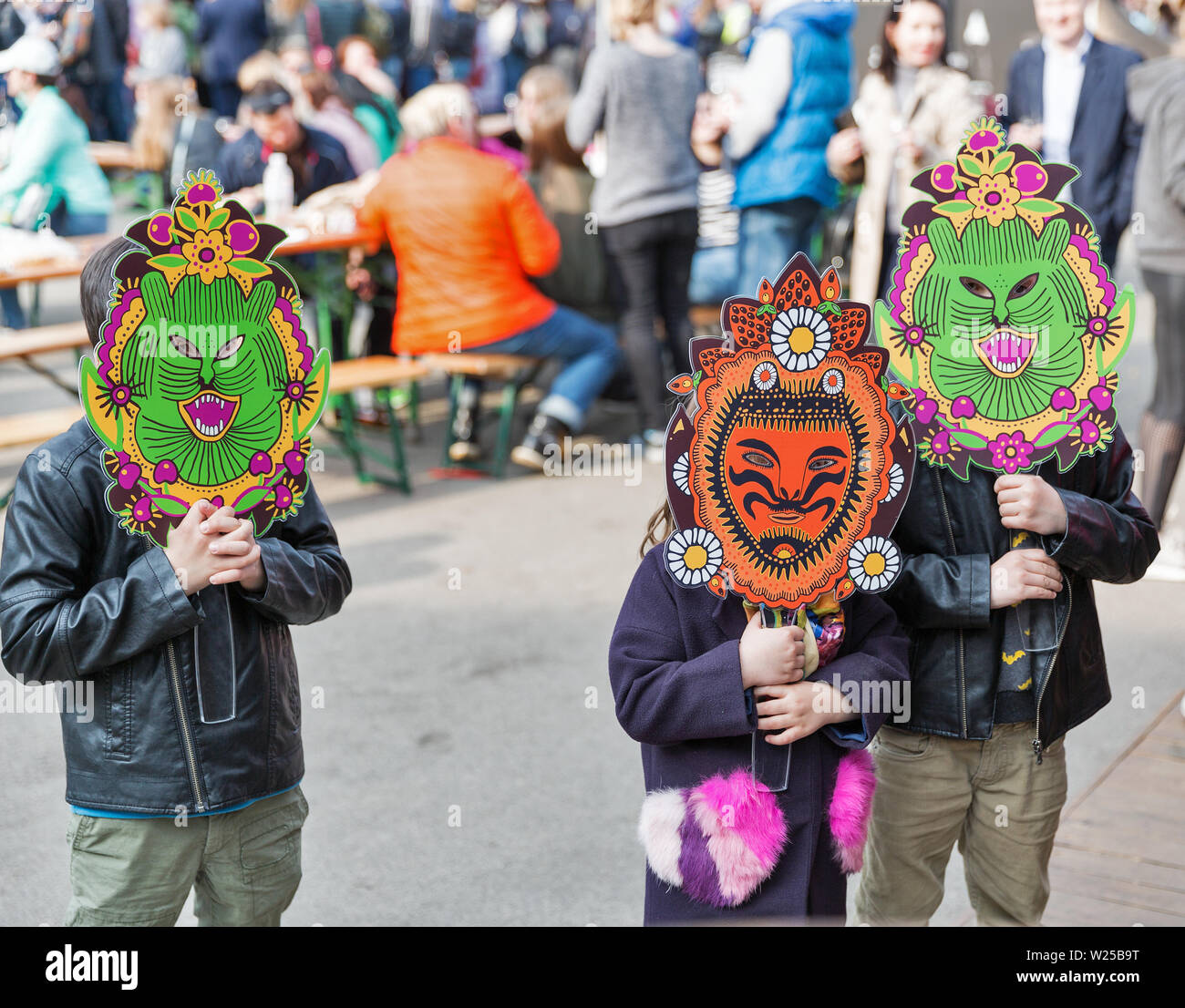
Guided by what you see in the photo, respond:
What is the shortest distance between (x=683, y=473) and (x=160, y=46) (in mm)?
12075

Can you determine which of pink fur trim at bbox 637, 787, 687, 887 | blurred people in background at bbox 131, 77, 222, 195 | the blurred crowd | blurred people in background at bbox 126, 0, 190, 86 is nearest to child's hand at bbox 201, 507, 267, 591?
pink fur trim at bbox 637, 787, 687, 887

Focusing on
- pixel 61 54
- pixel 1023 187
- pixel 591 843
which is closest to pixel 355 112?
pixel 61 54

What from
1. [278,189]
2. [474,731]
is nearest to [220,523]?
[474,731]

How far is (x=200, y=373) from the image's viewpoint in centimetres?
223

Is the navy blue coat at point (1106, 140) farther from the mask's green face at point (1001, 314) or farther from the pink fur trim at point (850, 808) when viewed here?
the pink fur trim at point (850, 808)

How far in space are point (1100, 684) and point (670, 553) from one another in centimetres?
100

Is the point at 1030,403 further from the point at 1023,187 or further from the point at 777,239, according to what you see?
the point at 777,239

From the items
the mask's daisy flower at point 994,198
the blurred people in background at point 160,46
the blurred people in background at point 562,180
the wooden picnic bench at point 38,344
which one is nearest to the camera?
the mask's daisy flower at point 994,198

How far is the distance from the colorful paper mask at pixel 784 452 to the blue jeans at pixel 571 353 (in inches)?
191

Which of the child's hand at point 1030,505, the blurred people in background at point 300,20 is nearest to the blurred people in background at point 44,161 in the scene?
the blurred people in background at point 300,20

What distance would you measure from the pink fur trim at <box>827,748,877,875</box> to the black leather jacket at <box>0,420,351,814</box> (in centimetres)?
87

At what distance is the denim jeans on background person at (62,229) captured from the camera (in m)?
8.42

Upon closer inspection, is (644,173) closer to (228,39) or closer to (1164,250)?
(1164,250)

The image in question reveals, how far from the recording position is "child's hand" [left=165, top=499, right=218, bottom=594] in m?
2.21
